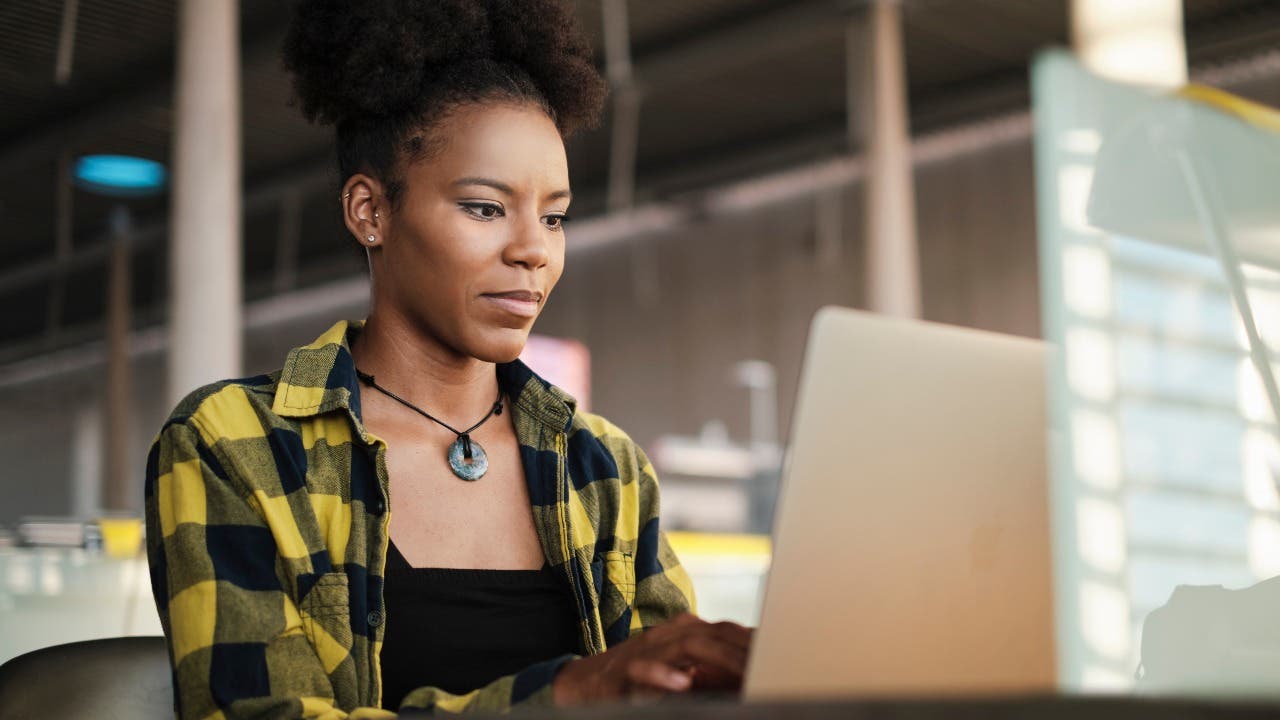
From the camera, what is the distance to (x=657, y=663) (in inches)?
38.1

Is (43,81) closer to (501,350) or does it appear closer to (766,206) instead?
(766,206)

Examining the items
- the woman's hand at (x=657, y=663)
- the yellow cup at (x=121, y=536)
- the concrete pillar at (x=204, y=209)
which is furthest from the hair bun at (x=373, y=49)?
the concrete pillar at (x=204, y=209)

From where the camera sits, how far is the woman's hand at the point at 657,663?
960 millimetres

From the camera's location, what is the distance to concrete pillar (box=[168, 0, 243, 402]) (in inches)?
293

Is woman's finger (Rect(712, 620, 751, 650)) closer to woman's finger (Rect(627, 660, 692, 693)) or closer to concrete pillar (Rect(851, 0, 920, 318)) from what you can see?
woman's finger (Rect(627, 660, 692, 693))

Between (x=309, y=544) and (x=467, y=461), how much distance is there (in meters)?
0.26

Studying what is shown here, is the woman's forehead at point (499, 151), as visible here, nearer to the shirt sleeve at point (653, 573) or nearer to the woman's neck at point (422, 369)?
the woman's neck at point (422, 369)

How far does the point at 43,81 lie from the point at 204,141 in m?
5.05

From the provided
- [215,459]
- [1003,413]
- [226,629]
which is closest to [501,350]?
[215,459]

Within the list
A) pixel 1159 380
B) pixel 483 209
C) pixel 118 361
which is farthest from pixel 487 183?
pixel 118 361

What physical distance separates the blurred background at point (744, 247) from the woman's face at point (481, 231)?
0.65 feet

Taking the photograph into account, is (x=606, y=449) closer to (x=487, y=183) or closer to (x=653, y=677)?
(x=487, y=183)

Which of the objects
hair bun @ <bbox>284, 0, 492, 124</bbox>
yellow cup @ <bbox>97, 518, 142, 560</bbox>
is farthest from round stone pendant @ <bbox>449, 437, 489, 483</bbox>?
yellow cup @ <bbox>97, 518, 142, 560</bbox>

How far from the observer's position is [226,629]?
1.19 m
